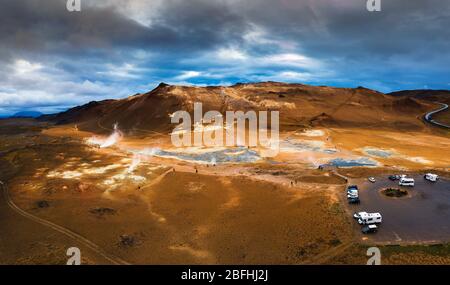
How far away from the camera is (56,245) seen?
4669cm

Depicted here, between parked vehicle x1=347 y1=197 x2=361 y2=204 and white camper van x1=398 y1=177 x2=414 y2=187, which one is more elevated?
white camper van x1=398 y1=177 x2=414 y2=187

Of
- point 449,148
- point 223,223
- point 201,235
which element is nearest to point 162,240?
point 201,235

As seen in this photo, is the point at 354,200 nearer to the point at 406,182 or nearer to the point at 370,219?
the point at 370,219

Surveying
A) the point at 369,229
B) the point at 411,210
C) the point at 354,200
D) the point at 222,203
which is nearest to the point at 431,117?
the point at 411,210

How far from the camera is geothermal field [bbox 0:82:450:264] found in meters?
44.3

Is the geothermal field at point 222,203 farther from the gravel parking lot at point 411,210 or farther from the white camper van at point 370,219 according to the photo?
the white camper van at point 370,219

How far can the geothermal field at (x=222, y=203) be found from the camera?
145 ft

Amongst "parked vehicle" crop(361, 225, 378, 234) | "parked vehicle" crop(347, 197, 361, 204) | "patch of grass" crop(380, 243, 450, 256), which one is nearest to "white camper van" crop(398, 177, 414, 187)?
"parked vehicle" crop(347, 197, 361, 204)

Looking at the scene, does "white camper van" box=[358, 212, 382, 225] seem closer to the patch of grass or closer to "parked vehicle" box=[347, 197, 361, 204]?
the patch of grass

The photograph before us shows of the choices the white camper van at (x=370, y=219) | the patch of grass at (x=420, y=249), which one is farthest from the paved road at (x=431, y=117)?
the patch of grass at (x=420, y=249)

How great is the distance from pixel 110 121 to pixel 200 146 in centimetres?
9992

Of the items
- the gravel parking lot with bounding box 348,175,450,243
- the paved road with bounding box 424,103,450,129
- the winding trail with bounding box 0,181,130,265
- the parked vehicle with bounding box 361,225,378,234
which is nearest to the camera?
the winding trail with bounding box 0,181,130,265

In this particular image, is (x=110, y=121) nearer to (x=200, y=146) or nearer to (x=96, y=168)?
(x=200, y=146)
